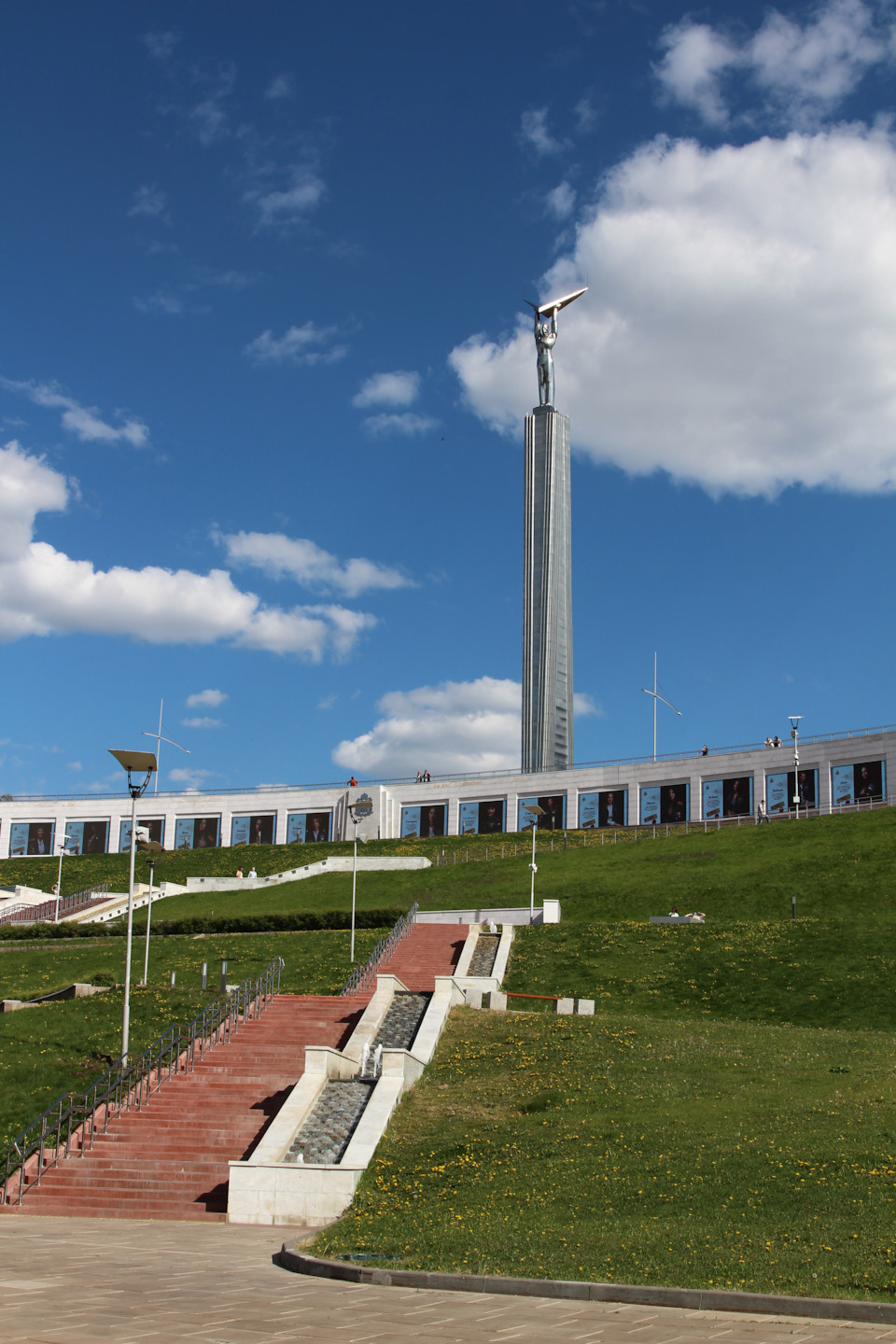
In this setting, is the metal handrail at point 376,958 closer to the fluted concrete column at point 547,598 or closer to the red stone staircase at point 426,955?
the red stone staircase at point 426,955

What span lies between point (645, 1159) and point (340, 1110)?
714 cm

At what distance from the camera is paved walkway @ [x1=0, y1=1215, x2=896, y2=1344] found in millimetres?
9570

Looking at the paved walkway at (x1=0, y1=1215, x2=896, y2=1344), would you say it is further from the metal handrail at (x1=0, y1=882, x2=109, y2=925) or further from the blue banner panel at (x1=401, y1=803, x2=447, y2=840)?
the blue banner panel at (x1=401, y1=803, x2=447, y2=840)

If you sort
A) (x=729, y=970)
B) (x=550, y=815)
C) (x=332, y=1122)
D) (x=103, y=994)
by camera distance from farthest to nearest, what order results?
1. (x=550, y=815)
2. (x=729, y=970)
3. (x=103, y=994)
4. (x=332, y=1122)

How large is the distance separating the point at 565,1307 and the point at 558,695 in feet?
276

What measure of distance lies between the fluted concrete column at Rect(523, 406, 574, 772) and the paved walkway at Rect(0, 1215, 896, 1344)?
79.3m

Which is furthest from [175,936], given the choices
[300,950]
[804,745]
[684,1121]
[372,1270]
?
[804,745]

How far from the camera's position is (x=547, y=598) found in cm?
9612

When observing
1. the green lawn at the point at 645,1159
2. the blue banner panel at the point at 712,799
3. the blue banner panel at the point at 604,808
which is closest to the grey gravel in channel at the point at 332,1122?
the green lawn at the point at 645,1159

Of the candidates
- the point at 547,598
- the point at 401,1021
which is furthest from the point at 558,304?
the point at 401,1021

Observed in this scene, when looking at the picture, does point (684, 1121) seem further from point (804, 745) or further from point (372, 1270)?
point (804, 745)

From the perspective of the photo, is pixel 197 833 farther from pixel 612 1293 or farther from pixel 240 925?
pixel 612 1293

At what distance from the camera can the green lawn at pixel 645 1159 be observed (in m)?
12.4

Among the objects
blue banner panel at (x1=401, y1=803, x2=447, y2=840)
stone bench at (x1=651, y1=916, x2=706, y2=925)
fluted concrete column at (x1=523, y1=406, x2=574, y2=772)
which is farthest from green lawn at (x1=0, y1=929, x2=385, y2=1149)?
fluted concrete column at (x1=523, y1=406, x2=574, y2=772)
